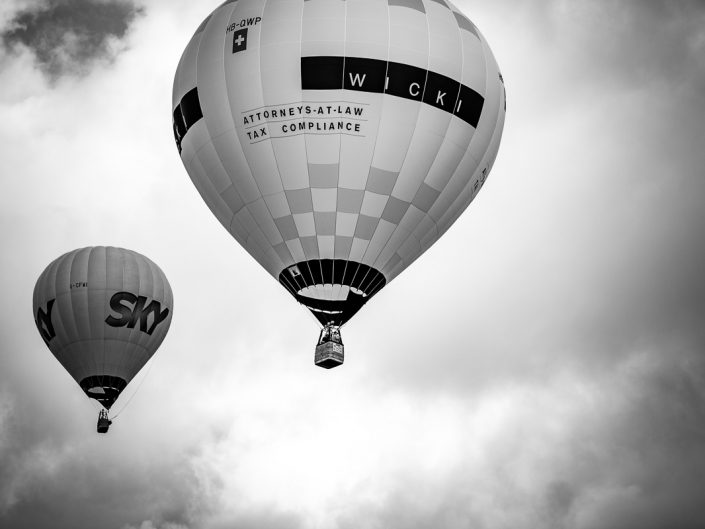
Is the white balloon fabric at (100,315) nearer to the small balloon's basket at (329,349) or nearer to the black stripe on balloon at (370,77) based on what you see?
the small balloon's basket at (329,349)

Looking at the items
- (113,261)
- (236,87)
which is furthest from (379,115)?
(113,261)

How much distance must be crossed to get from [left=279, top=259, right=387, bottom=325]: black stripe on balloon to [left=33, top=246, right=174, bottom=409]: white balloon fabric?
42.9ft

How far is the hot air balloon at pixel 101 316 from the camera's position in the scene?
34375mm

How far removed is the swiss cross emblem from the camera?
23.1 meters

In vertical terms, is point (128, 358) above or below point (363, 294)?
above

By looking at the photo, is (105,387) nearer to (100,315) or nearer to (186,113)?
(100,315)

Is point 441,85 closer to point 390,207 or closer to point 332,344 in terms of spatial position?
point 390,207

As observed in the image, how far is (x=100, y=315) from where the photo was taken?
3428 centimetres

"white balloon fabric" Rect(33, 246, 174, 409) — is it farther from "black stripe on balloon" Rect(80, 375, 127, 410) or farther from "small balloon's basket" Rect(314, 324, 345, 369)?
"small balloon's basket" Rect(314, 324, 345, 369)

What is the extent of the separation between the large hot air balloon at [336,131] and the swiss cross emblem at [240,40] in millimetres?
28

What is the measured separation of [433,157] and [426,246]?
224cm

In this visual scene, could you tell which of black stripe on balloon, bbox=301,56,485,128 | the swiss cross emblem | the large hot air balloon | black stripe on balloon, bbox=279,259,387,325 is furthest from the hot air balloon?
black stripe on balloon, bbox=301,56,485,128

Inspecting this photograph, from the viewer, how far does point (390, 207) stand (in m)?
22.9

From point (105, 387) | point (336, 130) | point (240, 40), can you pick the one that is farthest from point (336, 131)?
point (105, 387)
